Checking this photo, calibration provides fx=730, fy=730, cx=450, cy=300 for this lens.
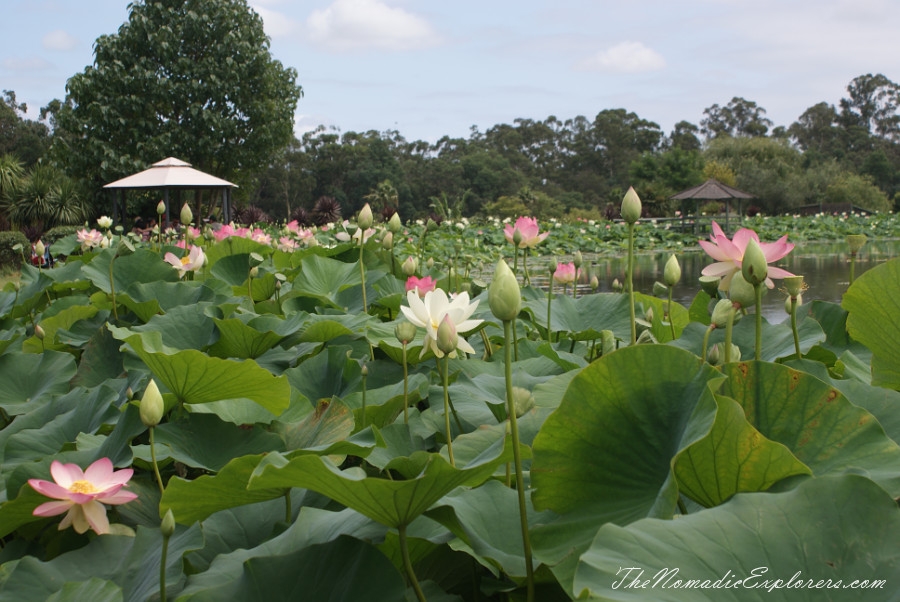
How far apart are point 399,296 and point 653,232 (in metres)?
13.1

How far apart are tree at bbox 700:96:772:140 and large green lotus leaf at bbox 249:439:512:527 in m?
52.3

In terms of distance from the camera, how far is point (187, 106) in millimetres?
14531

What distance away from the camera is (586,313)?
1437mm

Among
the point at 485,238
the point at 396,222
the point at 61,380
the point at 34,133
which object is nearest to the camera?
the point at 61,380

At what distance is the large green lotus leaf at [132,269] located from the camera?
1623mm

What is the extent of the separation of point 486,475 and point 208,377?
43 cm

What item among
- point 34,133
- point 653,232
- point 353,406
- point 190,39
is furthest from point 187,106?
point 34,133

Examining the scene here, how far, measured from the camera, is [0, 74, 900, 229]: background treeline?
14672 mm

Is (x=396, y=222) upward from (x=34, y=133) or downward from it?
downward

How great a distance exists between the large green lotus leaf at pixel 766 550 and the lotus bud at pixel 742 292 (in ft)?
0.99

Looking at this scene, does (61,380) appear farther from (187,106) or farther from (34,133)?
(34,133)

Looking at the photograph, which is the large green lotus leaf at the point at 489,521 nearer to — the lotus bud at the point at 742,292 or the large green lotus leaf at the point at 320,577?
the large green lotus leaf at the point at 320,577

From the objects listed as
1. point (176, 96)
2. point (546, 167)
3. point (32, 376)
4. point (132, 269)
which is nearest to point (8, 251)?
point (176, 96)

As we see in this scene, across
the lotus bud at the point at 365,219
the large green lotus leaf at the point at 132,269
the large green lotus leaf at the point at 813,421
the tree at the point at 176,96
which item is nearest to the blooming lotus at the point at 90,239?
the large green lotus leaf at the point at 132,269
